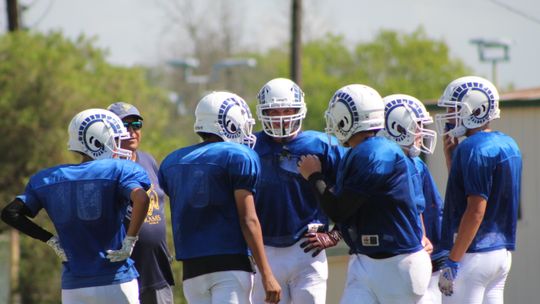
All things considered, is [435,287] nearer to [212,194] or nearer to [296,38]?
[212,194]

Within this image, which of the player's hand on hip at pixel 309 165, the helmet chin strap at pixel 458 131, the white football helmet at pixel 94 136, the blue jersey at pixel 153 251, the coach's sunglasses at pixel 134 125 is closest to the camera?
the player's hand on hip at pixel 309 165

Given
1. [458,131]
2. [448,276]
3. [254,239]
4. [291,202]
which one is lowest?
[448,276]

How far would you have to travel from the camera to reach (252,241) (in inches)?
255

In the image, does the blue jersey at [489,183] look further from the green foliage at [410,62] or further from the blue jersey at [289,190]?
the green foliage at [410,62]

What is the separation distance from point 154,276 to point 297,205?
131 centimetres

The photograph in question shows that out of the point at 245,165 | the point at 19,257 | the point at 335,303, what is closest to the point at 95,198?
the point at 245,165

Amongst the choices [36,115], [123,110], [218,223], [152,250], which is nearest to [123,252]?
[218,223]

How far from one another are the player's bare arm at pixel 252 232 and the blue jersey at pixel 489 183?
1.49 metres

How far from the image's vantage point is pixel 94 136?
272 inches

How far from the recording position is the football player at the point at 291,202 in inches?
289

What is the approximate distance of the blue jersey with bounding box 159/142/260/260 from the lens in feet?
21.4

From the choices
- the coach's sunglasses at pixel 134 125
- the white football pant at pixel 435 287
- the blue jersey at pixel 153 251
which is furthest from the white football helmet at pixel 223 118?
the white football pant at pixel 435 287

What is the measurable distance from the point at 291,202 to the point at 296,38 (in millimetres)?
14031

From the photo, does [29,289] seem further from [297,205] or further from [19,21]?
[297,205]
